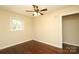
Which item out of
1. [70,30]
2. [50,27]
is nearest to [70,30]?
[70,30]

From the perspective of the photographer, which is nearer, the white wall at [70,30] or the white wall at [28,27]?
the white wall at [28,27]

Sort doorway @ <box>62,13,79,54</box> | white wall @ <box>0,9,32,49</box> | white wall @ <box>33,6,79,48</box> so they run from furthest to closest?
doorway @ <box>62,13,79,54</box> < white wall @ <box>33,6,79,48</box> < white wall @ <box>0,9,32,49</box>

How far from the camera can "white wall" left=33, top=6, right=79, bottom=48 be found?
1245mm

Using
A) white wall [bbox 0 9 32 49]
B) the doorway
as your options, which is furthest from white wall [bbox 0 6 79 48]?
the doorway

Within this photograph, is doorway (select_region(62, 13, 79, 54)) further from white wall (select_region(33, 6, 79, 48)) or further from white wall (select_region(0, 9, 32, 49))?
white wall (select_region(0, 9, 32, 49))

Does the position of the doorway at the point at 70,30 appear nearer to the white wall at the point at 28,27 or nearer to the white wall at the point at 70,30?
the white wall at the point at 70,30

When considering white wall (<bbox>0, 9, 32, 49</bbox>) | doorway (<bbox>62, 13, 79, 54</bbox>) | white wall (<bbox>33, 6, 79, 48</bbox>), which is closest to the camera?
white wall (<bbox>0, 9, 32, 49</bbox>)

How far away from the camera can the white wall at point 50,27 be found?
4.09 ft

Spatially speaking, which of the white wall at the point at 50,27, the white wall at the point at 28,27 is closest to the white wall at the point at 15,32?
the white wall at the point at 28,27

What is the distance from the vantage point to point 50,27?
1623 mm

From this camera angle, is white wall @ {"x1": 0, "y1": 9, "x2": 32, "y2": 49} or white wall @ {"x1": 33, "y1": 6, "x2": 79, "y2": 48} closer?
white wall @ {"x1": 0, "y1": 9, "x2": 32, "y2": 49}
